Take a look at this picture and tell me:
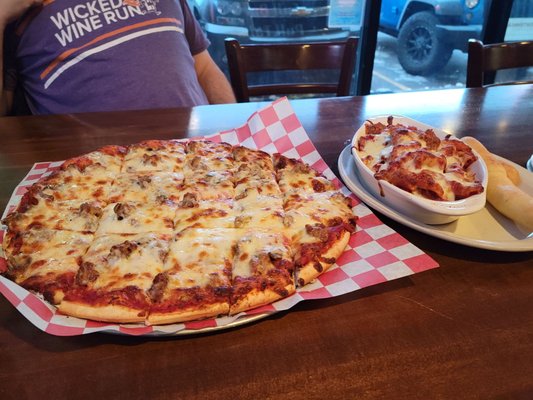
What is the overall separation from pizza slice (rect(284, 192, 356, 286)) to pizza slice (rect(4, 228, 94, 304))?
587mm

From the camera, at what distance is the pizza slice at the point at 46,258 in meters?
1.04

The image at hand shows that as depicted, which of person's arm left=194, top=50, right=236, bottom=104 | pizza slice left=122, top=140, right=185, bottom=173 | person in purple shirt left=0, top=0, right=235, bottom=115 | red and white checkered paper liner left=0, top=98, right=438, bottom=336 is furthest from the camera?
person's arm left=194, top=50, right=236, bottom=104

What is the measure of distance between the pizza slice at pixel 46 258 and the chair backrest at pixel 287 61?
1.49 meters

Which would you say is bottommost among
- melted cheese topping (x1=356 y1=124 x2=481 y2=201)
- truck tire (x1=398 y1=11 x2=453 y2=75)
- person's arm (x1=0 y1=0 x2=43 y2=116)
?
truck tire (x1=398 y1=11 x2=453 y2=75)

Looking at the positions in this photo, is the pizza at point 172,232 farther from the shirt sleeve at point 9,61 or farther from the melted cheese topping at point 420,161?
the shirt sleeve at point 9,61

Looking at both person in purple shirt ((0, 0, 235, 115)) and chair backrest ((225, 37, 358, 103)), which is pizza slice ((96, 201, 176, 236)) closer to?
person in purple shirt ((0, 0, 235, 115))

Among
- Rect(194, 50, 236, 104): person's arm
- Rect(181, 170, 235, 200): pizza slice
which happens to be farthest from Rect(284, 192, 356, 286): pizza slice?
Rect(194, 50, 236, 104): person's arm

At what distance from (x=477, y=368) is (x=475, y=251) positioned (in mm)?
434

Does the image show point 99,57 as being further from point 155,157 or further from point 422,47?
point 422,47

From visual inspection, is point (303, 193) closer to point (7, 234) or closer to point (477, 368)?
point (477, 368)

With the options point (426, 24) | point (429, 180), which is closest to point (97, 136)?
point (429, 180)

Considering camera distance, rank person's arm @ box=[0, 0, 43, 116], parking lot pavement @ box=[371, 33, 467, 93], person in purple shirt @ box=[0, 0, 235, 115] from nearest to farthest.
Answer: person's arm @ box=[0, 0, 43, 116] → person in purple shirt @ box=[0, 0, 235, 115] → parking lot pavement @ box=[371, 33, 467, 93]

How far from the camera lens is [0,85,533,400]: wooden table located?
85 centimetres

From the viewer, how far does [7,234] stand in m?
1.22
